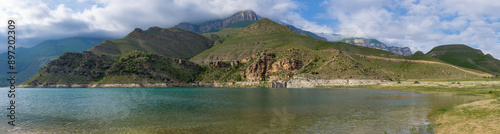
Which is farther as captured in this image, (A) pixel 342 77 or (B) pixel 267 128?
(A) pixel 342 77

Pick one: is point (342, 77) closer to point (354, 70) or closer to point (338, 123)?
point (354, 70)

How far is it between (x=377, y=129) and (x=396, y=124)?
3723 mm

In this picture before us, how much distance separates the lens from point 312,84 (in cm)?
15062

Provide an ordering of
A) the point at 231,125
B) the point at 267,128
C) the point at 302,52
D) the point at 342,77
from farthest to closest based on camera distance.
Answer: the point at 302,52, the point at 342,77, the point at 231,125, the point at 267,128

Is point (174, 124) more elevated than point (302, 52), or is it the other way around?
point (302, 52)

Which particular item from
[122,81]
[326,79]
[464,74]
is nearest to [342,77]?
[326,79]

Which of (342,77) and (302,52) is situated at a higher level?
(302,52)

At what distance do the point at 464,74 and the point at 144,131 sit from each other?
683 ft

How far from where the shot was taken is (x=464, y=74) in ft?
544

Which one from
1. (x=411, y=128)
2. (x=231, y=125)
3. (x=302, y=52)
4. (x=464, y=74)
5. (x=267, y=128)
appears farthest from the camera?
(x=302, y=52)

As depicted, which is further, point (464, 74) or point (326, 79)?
point (464, 74)

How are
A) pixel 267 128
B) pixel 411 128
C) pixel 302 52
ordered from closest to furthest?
pixel 411 128, pixel 267 128, pixel 302 52

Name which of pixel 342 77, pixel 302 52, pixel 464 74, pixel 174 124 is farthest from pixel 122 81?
pixel 464 74

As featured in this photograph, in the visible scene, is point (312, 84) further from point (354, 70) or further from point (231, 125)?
point (231, 125)
